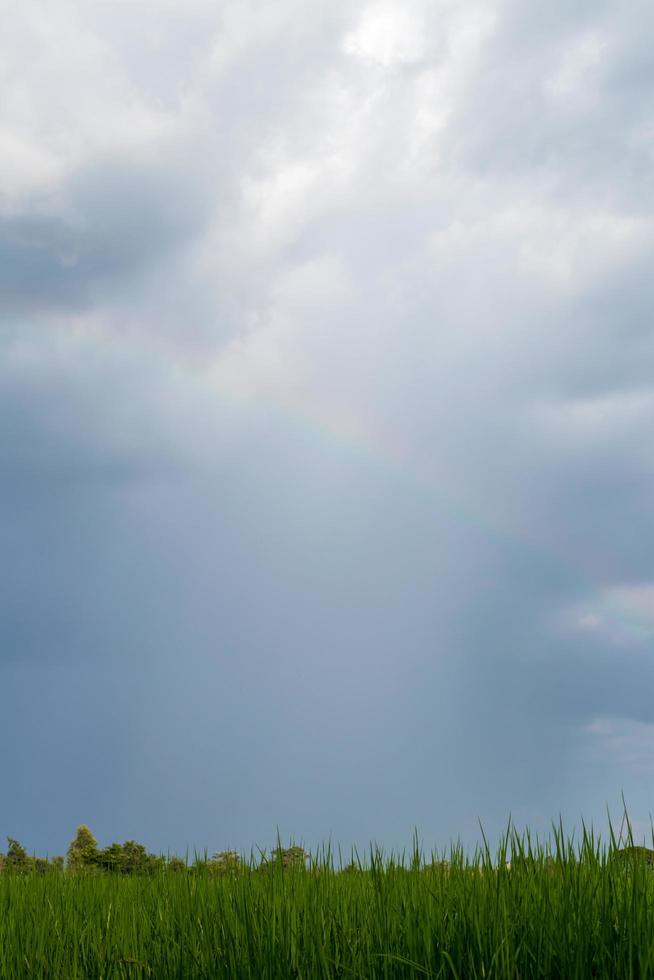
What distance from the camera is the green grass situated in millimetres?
3240

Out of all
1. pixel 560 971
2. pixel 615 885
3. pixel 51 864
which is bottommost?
pixel 560 971

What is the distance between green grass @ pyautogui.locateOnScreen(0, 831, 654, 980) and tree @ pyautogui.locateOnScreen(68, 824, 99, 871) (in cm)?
641

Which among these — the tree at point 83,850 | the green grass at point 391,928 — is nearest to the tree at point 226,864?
the green grass at point 391,928

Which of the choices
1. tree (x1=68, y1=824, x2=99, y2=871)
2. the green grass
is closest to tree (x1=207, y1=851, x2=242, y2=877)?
→ the green grass

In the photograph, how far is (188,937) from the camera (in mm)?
4363

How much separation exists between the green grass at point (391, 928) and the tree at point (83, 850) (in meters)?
6.41

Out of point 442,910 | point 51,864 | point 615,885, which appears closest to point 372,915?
point 442,910

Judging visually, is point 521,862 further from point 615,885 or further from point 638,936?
point 638,936

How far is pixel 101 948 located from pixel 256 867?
5.67 ft

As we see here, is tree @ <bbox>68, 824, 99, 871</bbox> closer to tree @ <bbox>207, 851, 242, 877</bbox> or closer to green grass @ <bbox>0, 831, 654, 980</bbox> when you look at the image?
tree @ <bbox>207, 851, 242, 877</bbox>

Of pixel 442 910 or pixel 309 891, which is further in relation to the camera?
pixel 309 891

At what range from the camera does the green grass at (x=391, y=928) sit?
3240mm

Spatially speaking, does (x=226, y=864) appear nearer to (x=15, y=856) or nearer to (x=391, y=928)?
(x=391, y=928)

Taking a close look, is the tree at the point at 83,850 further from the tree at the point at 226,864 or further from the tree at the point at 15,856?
the tree at the point at 226,864
